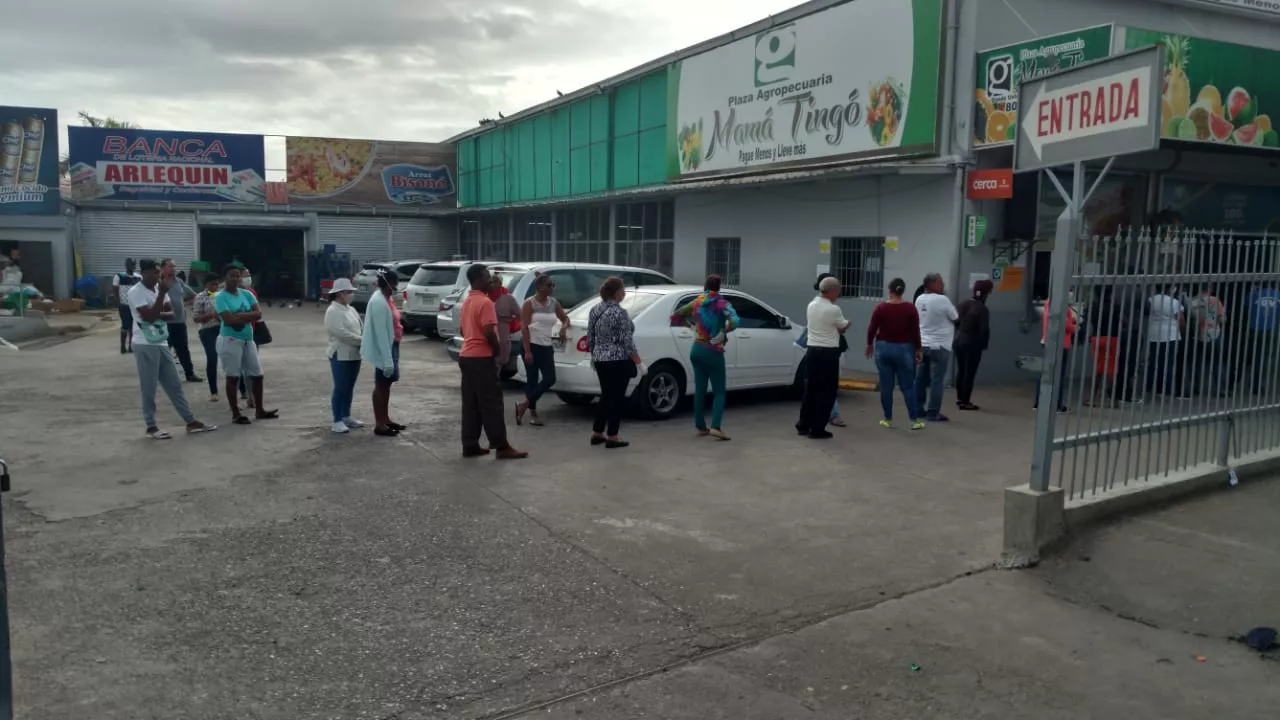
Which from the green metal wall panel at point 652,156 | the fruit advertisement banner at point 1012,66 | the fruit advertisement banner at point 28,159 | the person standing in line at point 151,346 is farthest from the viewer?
the fruit advertisement banner at point 28,159

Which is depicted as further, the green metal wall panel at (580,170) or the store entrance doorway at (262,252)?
the store entrance doorway at (262,252)

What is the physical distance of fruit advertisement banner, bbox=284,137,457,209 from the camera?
1309 inches

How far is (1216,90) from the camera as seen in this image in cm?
1201

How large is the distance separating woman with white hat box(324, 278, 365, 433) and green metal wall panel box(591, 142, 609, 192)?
13487mm

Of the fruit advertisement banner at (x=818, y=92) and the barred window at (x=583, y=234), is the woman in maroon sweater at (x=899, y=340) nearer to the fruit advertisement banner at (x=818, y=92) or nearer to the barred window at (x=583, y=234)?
the fruit advertisement banner at (x=818, y=92)

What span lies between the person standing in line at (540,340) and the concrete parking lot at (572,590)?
4.59ft

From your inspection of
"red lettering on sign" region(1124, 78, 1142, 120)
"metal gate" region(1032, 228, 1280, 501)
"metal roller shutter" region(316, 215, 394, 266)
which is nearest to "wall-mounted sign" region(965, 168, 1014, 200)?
"metal gate" region(1032, 228, 1280, 501)

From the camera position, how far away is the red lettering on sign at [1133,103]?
17.2ft

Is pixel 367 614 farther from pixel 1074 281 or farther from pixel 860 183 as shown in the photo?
pixel 860 183

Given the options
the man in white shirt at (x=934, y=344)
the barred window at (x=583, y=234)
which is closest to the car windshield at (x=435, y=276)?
the barred window at (x=583, y=234)

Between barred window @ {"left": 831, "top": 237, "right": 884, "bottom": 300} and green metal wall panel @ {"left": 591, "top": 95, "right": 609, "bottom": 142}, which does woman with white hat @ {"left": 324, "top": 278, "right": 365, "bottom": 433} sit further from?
green metal wall panel @ {"left": 591, "top": 95, "right": 609, "bottom": 142}

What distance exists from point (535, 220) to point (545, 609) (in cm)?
2440

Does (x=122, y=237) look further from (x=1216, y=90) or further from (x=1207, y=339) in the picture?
(x=1207, y=339)

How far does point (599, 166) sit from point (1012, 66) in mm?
12655
